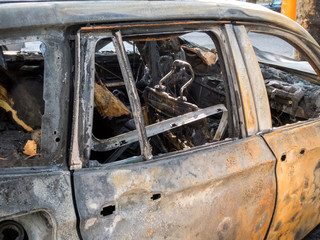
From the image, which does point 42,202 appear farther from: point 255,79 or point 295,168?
point 295,168

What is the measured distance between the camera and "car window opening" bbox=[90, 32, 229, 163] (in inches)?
79.5

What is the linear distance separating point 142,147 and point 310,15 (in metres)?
6.30

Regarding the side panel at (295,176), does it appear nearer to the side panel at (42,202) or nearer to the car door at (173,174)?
the car door at (173,174)

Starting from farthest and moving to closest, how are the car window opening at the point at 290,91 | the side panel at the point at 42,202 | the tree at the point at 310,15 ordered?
the tree at the point at 310,15
the car window opening at the point at 290,91
the side panel at the point at 42,202

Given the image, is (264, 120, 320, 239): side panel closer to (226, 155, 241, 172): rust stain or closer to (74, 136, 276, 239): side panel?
(74, 136, 276, 239): side panel

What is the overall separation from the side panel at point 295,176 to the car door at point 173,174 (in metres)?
0.09

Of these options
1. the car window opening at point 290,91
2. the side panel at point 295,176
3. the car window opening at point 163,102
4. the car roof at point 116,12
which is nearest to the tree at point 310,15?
the car window opening at point 290,91

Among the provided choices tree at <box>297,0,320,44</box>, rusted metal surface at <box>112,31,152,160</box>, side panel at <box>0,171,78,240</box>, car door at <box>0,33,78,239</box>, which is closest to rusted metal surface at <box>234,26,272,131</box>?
rusted metal surface at <box>112,31,152,160</box>

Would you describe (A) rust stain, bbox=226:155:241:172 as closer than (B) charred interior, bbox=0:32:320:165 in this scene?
Yes

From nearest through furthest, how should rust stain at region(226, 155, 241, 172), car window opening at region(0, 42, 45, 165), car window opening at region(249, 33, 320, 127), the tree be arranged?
car window opening at region(0, 42, 45, 165), rust stain at region(226, 155, 241, 172), car window opening at region(249, 33, 320, 127), the tree

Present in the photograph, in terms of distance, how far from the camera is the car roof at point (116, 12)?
122 cm

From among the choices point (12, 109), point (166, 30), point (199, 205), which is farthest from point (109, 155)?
point (166, 30)

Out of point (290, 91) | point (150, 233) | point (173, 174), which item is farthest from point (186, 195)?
point (290, 91)

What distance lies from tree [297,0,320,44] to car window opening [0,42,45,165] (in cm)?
562
